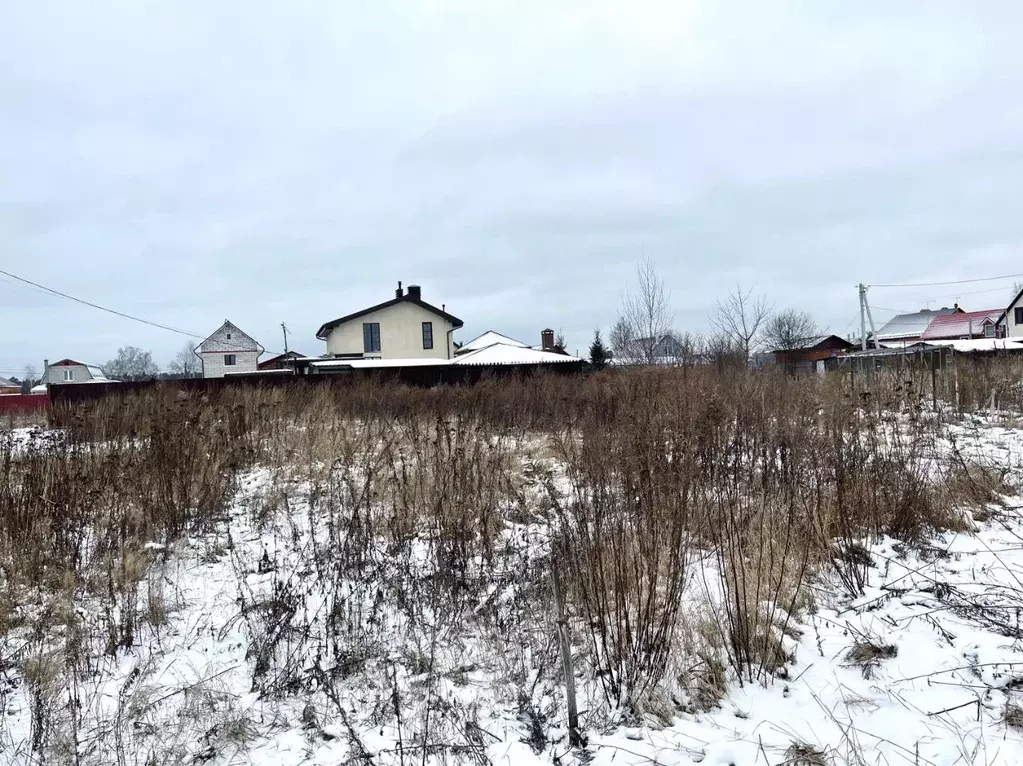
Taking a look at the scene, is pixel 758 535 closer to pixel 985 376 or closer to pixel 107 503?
pixel 107 503

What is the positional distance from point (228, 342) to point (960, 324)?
58.1 meters

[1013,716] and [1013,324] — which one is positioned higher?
Result: [1013,324]

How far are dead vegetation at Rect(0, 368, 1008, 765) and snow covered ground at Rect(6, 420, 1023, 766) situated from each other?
0.02 metres

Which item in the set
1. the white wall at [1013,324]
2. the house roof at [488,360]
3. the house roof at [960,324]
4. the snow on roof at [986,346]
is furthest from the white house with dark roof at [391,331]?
the house roof at [960,324]

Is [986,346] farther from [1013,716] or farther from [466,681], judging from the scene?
[466,681]

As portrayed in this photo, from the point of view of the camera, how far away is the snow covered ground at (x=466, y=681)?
6.78 ft

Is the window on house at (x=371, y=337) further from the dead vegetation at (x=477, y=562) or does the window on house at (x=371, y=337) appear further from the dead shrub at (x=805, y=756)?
the dead shrub at (x=805, y=756)

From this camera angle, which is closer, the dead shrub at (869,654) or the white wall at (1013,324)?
the dead shrub at (869,654)

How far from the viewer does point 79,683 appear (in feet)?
8.52

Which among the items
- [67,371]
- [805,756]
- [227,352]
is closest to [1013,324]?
[805,756]

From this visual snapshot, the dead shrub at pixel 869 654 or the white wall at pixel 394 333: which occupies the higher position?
the white wall at pixel 394 333

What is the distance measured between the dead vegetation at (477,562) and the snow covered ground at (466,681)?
0.02m

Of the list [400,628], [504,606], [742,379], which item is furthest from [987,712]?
[742,379]

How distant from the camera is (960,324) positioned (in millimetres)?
47844
